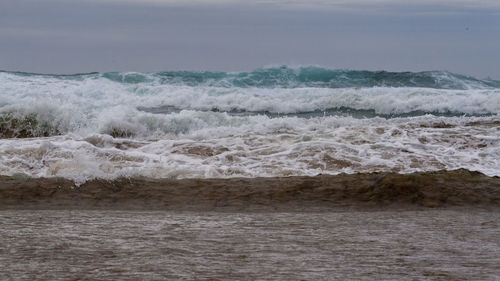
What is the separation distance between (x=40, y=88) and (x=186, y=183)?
15563mm

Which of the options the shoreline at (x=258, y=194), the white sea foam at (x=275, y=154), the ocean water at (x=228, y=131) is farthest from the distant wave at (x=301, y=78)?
the shoreline at (x=258, y=194)

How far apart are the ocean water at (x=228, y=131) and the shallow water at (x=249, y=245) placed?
5.27 feet

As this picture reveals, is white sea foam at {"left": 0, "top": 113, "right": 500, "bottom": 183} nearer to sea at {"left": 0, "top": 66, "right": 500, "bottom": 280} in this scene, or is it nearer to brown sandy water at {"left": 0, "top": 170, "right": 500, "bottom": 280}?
sea at {"left": 0, "top": 66, "right": 500, "bottom": 280}

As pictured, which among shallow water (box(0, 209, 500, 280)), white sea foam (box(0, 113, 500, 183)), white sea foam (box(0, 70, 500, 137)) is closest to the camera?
shallow water (box(0, 209, 500, 280))

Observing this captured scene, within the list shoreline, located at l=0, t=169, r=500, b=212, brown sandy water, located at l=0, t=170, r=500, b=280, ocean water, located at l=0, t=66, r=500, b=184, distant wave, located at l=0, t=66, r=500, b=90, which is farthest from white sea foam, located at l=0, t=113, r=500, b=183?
distant wave, located at l=0, t=66, r=500, b=90

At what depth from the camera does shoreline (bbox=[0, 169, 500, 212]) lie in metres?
5.36

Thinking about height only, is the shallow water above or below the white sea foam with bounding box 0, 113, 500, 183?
above

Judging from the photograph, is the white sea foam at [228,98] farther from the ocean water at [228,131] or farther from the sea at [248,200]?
the sea at [248,200]

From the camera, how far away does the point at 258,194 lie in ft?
18.4

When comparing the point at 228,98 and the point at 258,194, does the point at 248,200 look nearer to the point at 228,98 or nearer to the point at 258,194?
the point at 258,194

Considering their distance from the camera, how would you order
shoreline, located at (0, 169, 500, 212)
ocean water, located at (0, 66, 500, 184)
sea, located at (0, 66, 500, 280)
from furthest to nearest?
ocean water, located at (0, 66, 500, 184) < shoreline, located at (0, 169, 500, 212) < sea, located at (0, 66, 500, 280)

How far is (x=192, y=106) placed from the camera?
19016 mm

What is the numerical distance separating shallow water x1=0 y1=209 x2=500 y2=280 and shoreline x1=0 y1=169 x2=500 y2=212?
1.13 ft

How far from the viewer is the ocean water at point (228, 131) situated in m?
7.84
